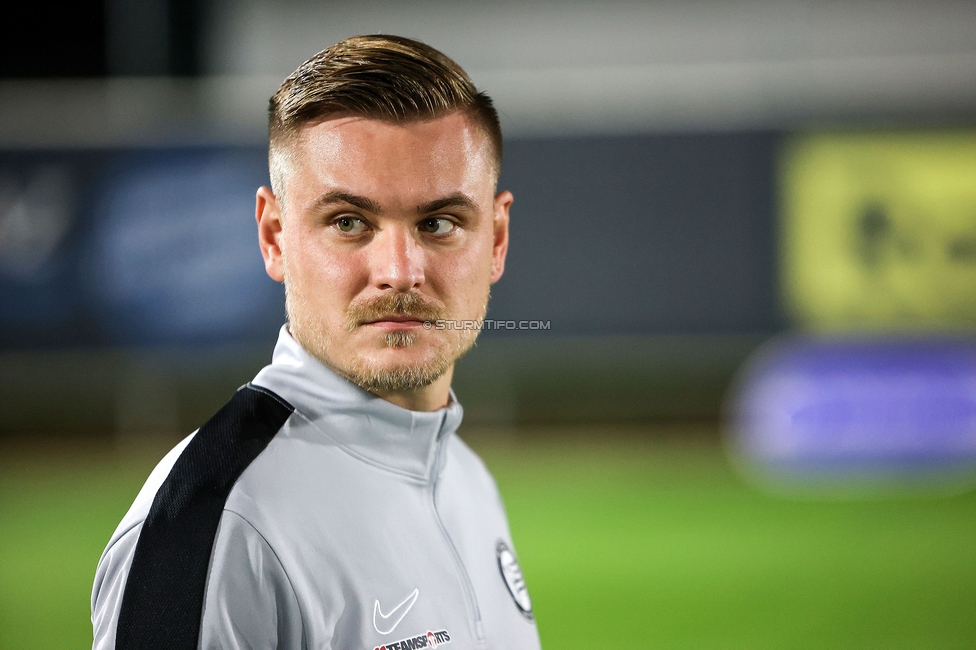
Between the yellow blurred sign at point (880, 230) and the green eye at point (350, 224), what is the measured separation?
4.66 meters

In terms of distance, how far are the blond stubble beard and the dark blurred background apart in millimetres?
3731

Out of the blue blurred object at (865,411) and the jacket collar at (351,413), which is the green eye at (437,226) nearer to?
the jacket collar at (351,413)

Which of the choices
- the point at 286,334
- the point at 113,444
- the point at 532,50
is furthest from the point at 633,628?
the point at 532,50

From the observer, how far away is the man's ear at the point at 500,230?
32.4 inches

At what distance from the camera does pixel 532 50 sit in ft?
21.8

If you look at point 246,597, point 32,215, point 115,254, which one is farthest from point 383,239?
point 32,215

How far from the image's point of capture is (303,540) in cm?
75

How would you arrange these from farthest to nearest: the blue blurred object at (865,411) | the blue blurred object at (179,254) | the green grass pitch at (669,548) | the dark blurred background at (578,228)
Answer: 1. the dark blurred background at (578,228)
2. the blue blurred object at (865,411)
3. the blue blurred object at (179,254)
4. the green grass pitch at (669,548)

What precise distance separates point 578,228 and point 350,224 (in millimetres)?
4383

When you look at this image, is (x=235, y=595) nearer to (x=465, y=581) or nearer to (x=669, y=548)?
(x=465, y=581)

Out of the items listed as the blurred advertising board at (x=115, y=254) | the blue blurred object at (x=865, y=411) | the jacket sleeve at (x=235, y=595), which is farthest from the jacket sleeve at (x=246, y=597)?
the blue blurred object at (x=865, y=411)

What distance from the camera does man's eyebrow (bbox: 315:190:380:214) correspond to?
0.72 meters

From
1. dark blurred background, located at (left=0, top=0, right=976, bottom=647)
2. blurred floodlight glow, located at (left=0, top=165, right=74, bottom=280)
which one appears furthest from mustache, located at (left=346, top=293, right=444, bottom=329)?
blurred floodlight glow, located at (left=0, top=165, right=74, bottom=280)

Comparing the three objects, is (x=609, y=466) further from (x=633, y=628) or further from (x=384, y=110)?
(x=384, y=110)
